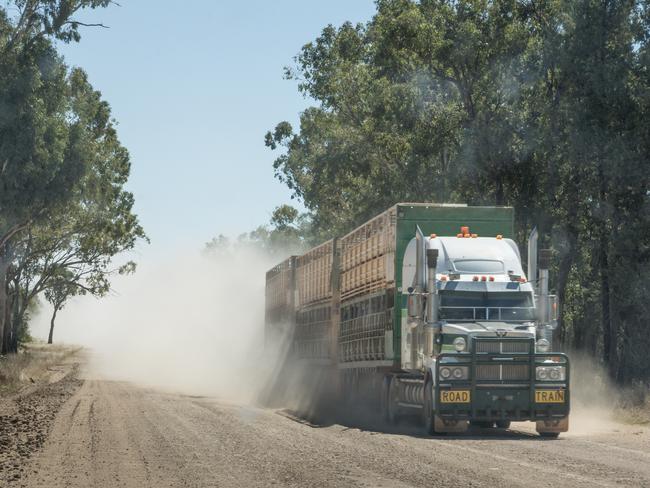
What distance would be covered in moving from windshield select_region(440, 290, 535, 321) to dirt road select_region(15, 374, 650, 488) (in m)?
2.16

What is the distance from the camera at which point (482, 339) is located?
20500 millimetres

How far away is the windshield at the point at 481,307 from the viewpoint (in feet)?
69.6

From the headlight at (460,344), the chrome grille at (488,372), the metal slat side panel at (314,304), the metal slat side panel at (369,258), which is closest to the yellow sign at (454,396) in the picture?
the chrome grille at (488,372)

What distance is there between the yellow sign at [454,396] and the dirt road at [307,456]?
66 centimetres

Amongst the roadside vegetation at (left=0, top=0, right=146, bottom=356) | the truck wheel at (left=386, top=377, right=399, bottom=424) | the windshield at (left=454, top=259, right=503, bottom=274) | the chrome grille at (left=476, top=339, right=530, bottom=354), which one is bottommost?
the truck wheel at (left=386, top=377, right=399, bottom=424)

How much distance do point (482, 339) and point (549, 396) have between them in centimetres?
158

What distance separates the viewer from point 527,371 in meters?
20.6

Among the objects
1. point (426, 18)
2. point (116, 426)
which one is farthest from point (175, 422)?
point (426, 18)

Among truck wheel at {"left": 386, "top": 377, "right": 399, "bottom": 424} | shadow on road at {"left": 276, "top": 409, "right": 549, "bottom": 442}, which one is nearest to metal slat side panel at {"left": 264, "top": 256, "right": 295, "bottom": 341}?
shadow on road at {"left": 276, "top": 409, "right": 549, "bottom": 442}

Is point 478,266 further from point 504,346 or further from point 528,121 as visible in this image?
point 528,121

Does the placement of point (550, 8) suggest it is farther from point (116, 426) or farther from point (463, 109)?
point (116, 426)

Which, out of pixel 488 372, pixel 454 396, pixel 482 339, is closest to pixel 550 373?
pixel 488 372

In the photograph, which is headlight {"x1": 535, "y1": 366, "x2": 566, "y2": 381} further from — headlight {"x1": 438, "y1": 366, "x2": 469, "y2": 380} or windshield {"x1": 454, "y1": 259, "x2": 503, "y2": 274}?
windshield {"x1": 454, "y1": 259, "x2": 503, "y2": 274}

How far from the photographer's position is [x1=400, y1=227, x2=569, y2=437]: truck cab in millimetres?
20375
